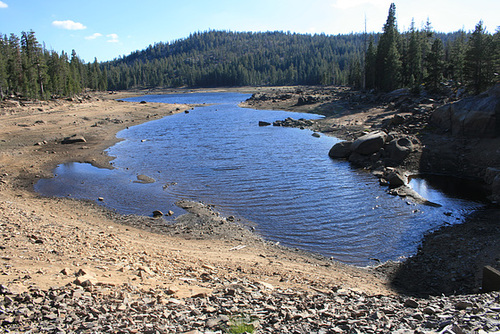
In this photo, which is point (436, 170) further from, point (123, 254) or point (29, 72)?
point (29, 72)

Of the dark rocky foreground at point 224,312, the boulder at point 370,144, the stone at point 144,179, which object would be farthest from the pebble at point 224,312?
the boulder at point 370,144

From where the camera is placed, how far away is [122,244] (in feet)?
45.5

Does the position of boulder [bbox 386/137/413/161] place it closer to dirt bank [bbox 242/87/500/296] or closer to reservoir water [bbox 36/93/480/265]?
dirt bank [bbox 242/87/500/296]

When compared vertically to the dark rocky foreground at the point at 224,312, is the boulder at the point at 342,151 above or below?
above

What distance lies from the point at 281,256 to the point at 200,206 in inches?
288

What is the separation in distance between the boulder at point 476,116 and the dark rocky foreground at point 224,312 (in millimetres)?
24717

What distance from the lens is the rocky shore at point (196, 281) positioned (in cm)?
781

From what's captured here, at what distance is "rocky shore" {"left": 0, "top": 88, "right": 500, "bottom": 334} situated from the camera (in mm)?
7812

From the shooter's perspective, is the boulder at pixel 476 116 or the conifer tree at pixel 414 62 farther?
the conifer tree at pixel 414 62

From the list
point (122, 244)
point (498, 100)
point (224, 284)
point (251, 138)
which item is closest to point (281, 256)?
point (224, 284)

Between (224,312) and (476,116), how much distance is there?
101 ft

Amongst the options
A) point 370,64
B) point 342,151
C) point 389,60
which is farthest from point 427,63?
point 342,151

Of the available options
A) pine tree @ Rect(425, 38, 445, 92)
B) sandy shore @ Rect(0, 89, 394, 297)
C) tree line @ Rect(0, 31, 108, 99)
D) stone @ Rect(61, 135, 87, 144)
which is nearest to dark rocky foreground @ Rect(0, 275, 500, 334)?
sandy shore @ Rect(0, 89, 394, 297)

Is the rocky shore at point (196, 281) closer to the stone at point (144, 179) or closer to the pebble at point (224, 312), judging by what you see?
the pebble at point (224, 312)
